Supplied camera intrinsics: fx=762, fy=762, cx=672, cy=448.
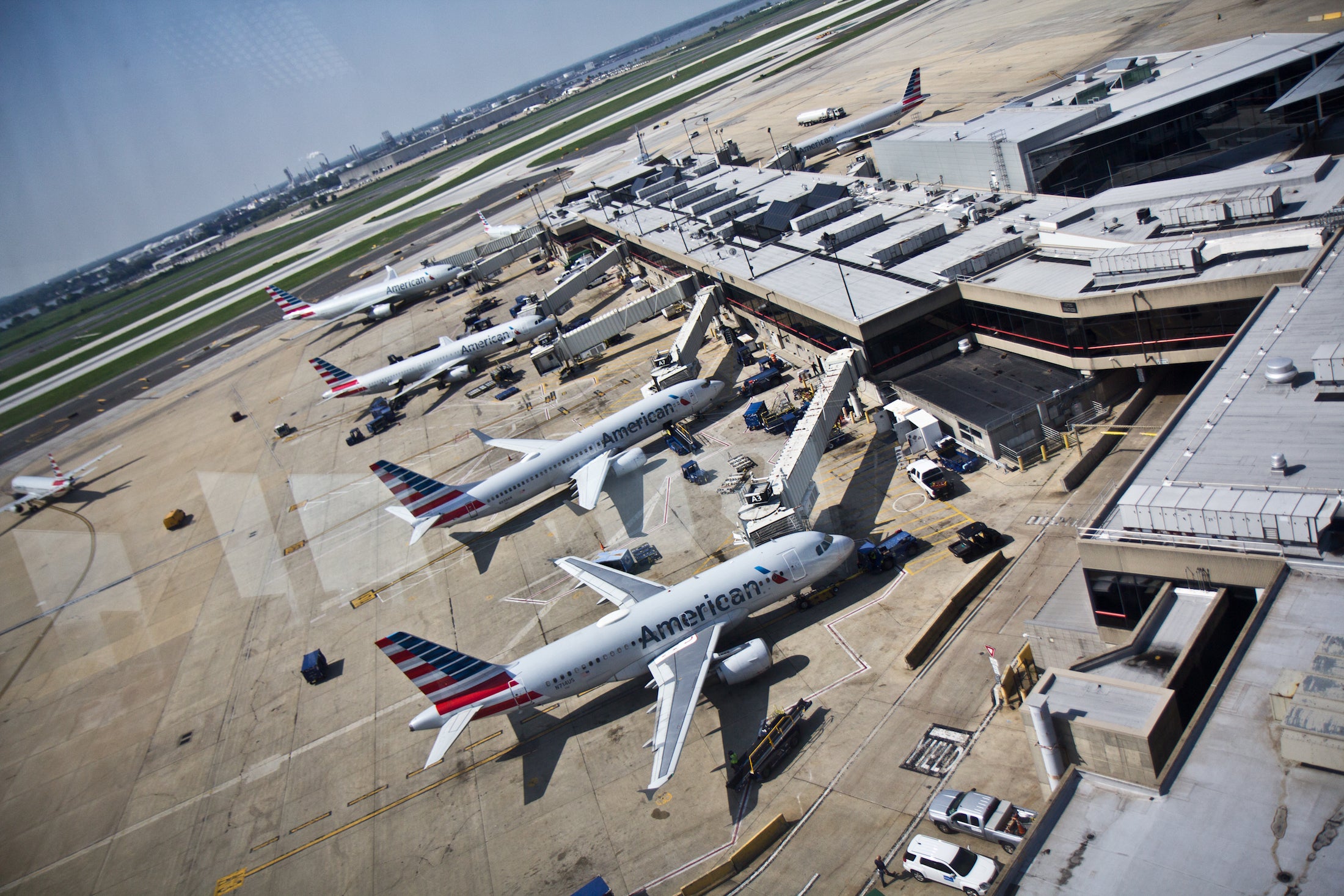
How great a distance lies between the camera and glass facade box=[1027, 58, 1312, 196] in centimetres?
7138

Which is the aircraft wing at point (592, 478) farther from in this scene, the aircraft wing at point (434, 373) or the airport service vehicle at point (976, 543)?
the aircraft wing at point (434, 373)

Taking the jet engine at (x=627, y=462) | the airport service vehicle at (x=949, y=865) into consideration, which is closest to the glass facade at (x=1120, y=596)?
the airport service vehicle at (x=949, y=865)

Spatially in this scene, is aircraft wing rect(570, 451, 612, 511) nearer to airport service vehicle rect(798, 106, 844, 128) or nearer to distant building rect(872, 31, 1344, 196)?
distant building rect(872, 31, 1344, 196)

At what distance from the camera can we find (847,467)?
191ft

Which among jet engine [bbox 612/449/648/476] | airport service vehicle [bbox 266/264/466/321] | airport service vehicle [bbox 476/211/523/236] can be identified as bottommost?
jet engine [bbox 612/449/648/476]

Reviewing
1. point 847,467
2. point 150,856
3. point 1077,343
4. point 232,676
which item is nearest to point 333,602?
point 232,676

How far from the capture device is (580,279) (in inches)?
4545

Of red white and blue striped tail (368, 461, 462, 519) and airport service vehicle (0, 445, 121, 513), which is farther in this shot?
airport service vehicle (0, 445, 121, 513)

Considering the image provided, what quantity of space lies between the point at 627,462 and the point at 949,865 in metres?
42.7

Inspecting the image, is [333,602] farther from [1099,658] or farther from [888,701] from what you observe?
[1099,658]

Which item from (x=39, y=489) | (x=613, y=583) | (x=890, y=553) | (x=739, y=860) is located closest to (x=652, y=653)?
(x=613, y=583)

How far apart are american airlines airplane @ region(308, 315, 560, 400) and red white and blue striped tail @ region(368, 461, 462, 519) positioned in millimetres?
42605

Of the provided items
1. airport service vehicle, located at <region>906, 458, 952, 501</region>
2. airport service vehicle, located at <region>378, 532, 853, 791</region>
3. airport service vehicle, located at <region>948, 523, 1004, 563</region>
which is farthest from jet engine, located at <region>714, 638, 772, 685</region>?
airport service vehicle, located at <region>906, 458, 952, 501</region>

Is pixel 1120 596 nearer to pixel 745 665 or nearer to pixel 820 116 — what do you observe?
pixel 745 665
